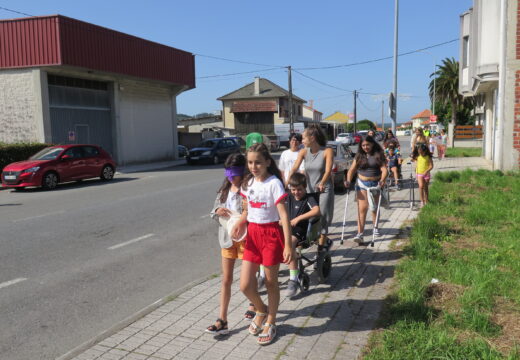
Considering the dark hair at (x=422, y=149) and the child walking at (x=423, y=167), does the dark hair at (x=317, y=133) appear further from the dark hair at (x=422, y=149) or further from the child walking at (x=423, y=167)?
the dark hair at (x=422, y=149)

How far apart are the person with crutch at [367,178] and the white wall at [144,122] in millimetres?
20609

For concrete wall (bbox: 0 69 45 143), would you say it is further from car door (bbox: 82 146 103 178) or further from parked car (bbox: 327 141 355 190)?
parked car (bbox: 327 141 355 190)

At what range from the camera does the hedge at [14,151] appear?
17.9 metres

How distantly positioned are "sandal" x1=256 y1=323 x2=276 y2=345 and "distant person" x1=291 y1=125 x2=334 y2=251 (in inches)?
78.6

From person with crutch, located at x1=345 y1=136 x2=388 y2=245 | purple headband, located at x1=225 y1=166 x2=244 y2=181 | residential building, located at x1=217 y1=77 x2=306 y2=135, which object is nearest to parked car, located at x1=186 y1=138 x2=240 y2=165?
person with crutch, located at x1=345 y1=136 x2=388 y2=245

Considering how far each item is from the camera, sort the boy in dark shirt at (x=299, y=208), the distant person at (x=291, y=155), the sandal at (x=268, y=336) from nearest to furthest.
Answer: the sandal at (x=268, y=336)
the boy in dark shirt at (x=299, y=208)
the distant person at (x=291, y=155)

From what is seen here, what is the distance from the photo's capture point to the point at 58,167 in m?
15.5

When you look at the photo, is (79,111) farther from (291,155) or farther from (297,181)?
(297,181)

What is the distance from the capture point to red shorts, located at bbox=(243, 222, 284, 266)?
3.71 meters

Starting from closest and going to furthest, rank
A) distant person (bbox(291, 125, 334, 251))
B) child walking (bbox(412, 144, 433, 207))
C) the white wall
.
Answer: distant person (bbox(291, 125, 334, 251))
child walking (bbox(412, 144, 433, 207))
the white wall

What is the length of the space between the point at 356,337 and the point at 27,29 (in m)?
21.1

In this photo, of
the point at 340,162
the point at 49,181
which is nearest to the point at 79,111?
the point at 49,181

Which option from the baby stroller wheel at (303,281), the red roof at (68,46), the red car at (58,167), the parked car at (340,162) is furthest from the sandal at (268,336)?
the red roof at (68,46)

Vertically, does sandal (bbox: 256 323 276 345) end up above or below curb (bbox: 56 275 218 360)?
above
